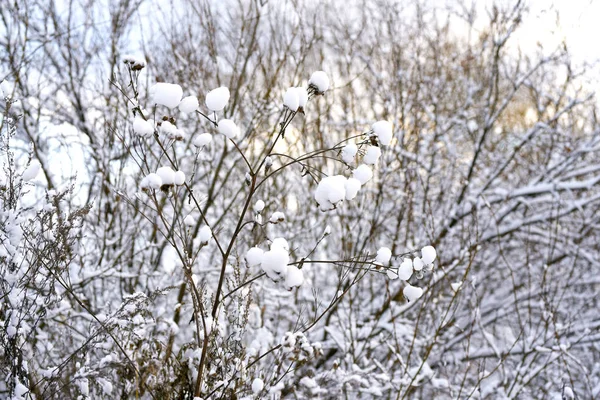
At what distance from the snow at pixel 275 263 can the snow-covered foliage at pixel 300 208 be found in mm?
322

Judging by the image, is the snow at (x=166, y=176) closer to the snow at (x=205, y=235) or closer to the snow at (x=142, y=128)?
the snow at (x=142, y=128)

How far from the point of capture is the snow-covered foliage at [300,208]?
2264 millimetres

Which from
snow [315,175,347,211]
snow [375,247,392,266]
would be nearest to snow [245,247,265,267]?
snow [315,175,347,211]

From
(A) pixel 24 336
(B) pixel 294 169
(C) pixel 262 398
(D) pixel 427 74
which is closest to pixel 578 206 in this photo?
(D) pixel 427 74

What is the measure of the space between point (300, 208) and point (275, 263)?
4.42 metres

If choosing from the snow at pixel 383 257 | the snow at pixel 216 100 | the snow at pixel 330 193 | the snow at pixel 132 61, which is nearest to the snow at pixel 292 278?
the snow at pixel 330 193

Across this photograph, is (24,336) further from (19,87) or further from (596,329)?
(596,329)

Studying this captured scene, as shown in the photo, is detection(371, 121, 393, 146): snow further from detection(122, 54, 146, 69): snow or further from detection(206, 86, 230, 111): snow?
detection(122, 54, 146, 69): snow

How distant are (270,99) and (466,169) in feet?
10.5

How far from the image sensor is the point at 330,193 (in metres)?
1.21

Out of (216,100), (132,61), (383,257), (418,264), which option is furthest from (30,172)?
(418,264)

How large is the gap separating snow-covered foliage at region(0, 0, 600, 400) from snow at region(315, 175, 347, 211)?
0.99ft

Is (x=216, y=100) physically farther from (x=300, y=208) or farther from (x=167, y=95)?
(x=300, y=208)

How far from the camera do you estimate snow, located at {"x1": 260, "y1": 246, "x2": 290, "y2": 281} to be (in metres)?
1.18
